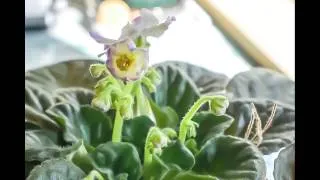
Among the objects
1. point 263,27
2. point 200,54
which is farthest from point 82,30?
point 263,27

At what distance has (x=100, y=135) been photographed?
1.01 meters

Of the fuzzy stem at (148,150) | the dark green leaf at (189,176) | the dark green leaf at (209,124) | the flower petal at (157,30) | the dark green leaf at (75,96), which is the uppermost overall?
the flower petal at (157,30)

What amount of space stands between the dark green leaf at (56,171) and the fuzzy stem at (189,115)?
0.55 feet

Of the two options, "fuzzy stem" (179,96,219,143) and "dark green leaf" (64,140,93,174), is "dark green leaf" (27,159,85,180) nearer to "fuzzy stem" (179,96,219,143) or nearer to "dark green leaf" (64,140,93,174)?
"dark green leaf" (64,140,93,174)

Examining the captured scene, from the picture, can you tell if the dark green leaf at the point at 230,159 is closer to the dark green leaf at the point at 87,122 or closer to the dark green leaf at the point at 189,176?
the dark green leaf at the point at 189,176

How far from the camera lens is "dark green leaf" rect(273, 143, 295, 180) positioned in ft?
3.39

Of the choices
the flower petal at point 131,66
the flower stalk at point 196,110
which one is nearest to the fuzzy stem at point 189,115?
the flower stalk at point 196,110

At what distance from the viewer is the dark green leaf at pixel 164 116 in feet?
3.36

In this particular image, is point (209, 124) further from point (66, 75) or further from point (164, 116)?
point (66, 75)

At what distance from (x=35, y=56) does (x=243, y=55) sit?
1.09 feet
